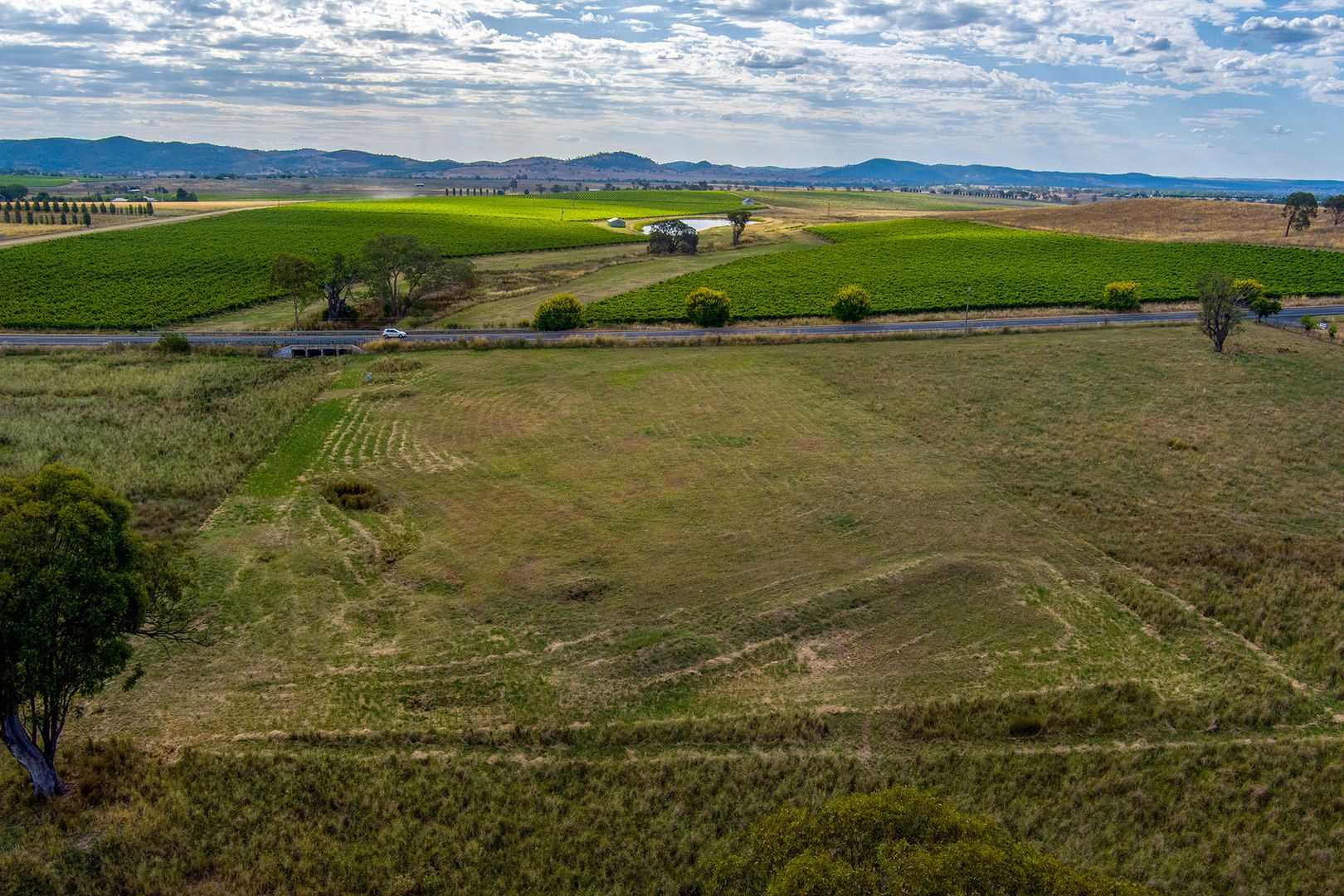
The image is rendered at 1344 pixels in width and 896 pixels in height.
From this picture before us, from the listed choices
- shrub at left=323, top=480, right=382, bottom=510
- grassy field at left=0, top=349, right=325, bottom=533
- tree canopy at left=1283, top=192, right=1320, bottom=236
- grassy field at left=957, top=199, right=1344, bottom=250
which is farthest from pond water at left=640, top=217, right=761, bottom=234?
shrub at left=323, top=480, right=382, bottom=510

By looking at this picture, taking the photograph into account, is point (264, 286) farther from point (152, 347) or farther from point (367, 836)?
point (367, 836)

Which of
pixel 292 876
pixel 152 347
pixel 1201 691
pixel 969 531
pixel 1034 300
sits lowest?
pixel 292 876

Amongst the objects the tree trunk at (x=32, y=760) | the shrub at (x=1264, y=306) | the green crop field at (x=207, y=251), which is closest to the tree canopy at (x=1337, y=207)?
the shrub at (x=1264, y=306)

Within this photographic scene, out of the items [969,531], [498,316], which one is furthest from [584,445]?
[498,316]

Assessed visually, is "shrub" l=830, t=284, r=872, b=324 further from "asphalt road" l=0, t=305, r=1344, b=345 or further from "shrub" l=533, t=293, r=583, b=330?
"shrub" l=533, t=293, r=583, b=330

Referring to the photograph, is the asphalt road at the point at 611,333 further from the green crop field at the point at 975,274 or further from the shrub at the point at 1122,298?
the green crop field at the point at 975,274

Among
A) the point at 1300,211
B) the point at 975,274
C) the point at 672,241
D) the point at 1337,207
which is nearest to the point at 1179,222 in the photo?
the point at 1300,211
